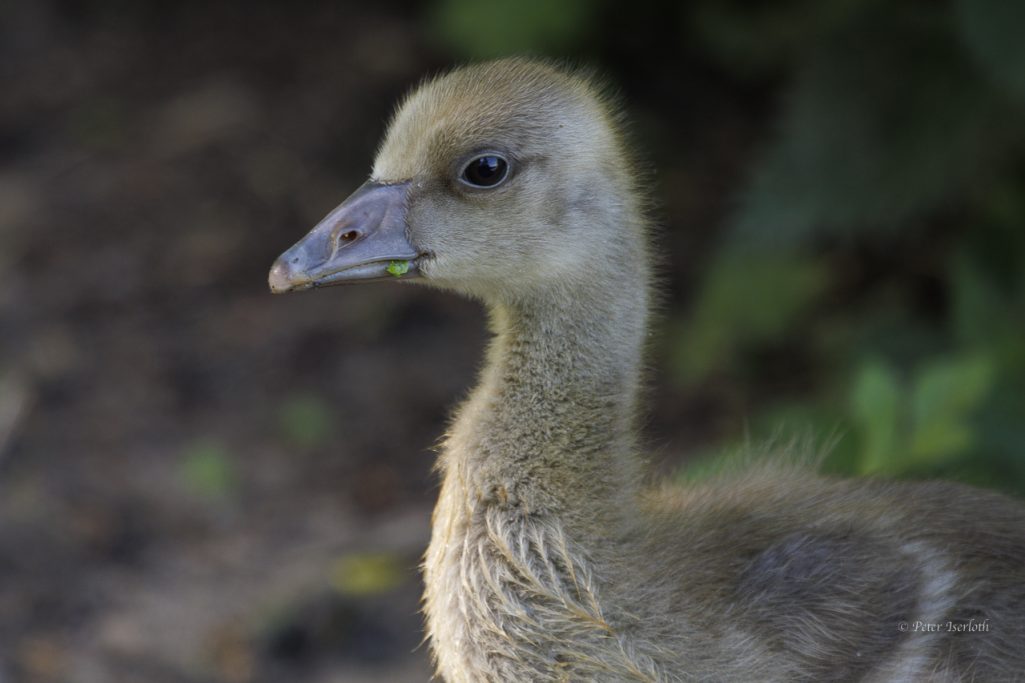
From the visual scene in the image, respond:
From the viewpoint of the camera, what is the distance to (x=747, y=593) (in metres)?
2.50

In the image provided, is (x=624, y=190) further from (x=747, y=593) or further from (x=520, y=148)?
(x=747, y=593)

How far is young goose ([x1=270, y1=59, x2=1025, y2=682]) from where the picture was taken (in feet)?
7.93

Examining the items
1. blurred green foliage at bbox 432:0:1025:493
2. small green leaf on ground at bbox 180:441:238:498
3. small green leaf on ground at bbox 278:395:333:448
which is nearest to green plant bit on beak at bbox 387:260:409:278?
blurred green foliage at bbox 432:0:1025:493

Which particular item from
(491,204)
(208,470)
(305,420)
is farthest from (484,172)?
(305,420)

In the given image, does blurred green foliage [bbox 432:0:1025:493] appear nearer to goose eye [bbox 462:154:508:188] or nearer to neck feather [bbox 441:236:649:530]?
neck feather [bbox 441:236:649:530]

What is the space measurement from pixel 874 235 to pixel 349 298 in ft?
7.39

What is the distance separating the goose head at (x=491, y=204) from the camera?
2.55 metres

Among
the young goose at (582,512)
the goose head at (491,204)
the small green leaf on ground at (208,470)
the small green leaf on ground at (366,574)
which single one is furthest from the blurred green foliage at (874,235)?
the small green leaf on ground at (208,470)

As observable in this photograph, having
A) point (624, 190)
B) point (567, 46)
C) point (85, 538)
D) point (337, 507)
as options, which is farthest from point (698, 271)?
point (624, 190)

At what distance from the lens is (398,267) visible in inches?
103

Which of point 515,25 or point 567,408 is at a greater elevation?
point 515,25

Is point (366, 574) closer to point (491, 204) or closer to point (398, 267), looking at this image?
point (398, 267)

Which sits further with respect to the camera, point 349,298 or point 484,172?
point 349,298

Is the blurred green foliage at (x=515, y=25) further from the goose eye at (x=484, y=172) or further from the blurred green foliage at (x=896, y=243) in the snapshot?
the goose eye at (x=484, y=172)
